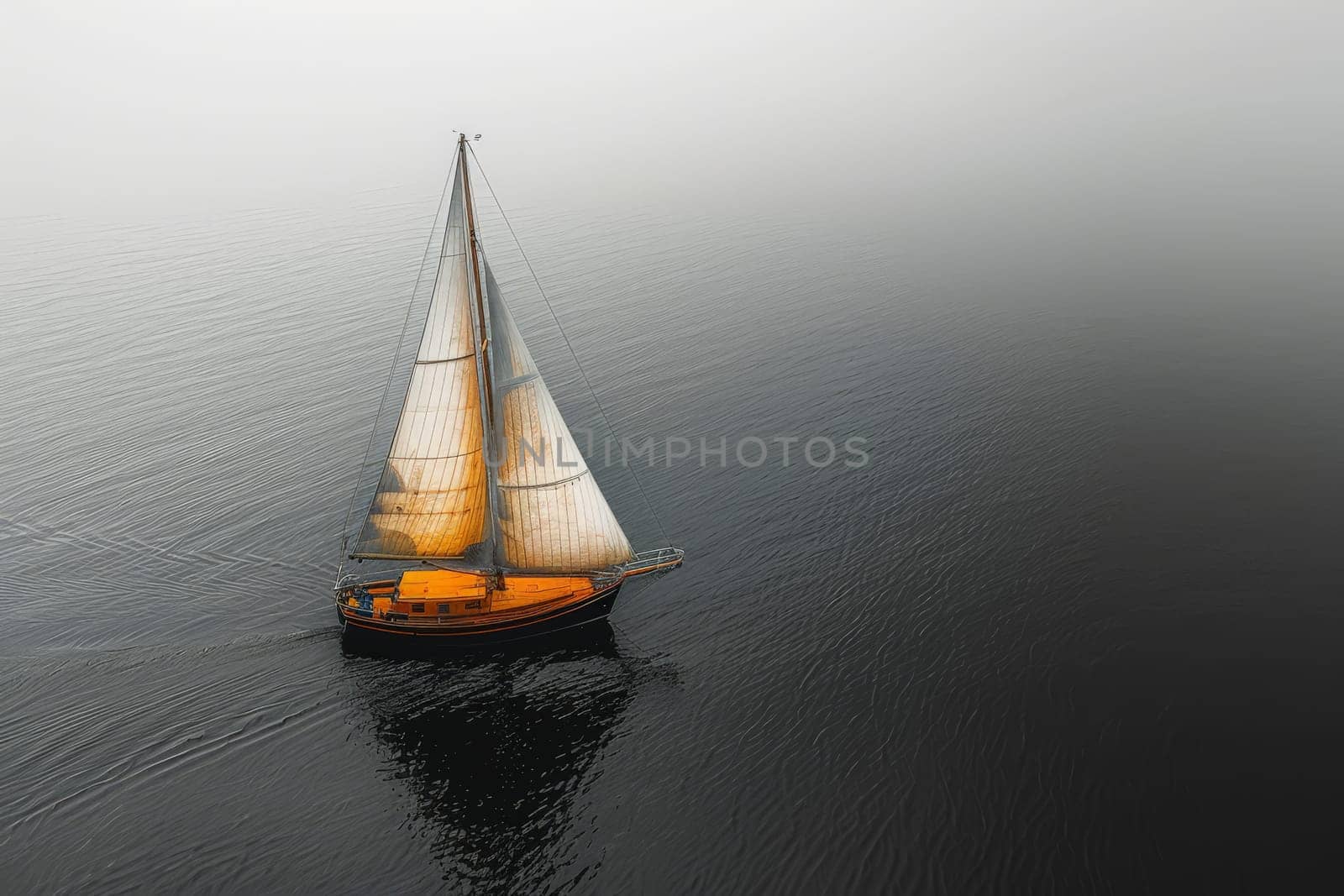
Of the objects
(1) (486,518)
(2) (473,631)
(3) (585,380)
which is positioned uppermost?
(3) (585,380)

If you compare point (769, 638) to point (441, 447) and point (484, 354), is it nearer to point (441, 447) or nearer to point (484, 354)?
point (441, 447)

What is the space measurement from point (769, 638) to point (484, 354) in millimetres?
20809

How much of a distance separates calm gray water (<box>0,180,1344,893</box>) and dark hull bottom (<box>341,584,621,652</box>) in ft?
3.73

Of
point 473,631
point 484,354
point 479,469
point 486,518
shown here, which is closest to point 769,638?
point 473,631

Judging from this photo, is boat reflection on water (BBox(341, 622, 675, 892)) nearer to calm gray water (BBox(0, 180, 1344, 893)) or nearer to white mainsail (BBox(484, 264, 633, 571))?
calm gray water (BBox(0, 180, 1344, 893))

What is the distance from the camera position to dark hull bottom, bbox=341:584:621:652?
42.1m

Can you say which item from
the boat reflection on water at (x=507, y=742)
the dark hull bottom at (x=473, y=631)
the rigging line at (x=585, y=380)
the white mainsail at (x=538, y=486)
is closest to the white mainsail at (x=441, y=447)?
the white mainsail at (x=538, y=486)

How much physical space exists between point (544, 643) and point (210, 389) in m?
53.5

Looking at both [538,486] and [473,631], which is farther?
[473,631]

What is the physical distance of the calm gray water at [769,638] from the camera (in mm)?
32906

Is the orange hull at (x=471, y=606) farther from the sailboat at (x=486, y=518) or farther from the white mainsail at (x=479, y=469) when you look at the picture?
the white mainsail at (x=479, y=469)

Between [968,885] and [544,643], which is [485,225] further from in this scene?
[968,885]

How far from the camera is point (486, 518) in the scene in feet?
139

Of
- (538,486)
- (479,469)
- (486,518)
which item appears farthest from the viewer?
(486,518)
